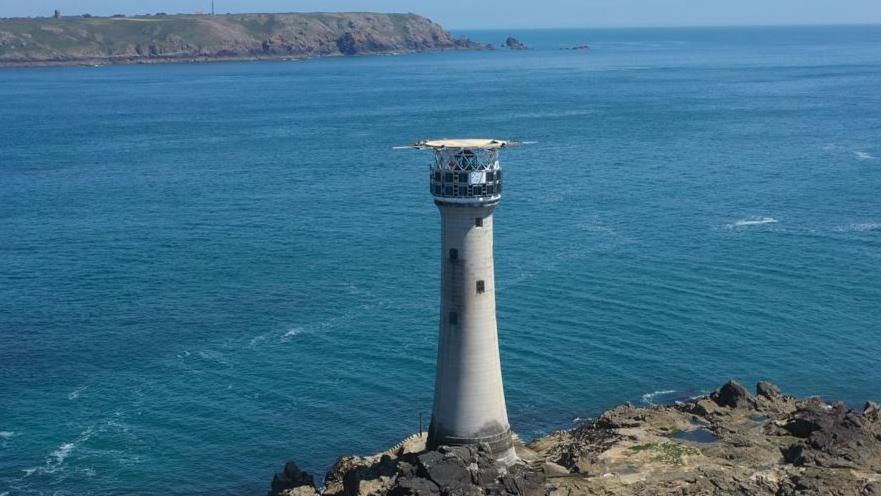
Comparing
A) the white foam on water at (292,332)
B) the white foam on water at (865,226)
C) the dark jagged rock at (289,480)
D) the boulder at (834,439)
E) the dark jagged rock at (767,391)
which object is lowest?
the dark jagged rock at (289,480)

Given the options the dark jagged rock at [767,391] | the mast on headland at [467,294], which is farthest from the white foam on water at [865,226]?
the mast on headland at [467,294]

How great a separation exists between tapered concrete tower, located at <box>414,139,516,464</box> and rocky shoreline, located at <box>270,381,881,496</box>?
1934 millimetres

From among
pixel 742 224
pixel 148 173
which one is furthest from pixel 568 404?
pixel 148 173

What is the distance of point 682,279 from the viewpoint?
102375mm

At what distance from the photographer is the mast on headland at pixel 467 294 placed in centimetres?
5609

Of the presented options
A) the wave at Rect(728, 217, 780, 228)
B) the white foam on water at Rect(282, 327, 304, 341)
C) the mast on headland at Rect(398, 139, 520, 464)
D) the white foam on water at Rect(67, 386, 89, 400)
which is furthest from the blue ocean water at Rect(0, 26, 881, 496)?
the mast on headland at Rect(398, 139, 520, 464)

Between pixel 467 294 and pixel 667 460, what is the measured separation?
13.9 m

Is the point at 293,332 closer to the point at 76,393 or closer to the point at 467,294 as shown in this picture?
the point at 76,393

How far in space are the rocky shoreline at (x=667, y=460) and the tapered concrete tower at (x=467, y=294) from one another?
1934 millimetres

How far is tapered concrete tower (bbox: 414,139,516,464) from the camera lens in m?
56.1

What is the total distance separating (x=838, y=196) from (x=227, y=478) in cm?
9138

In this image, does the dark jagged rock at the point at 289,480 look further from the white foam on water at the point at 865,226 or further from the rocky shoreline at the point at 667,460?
the white foam on water at the point at 865,226

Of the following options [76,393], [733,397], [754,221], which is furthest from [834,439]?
[754,221]

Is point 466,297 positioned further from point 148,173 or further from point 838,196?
point 148,173
